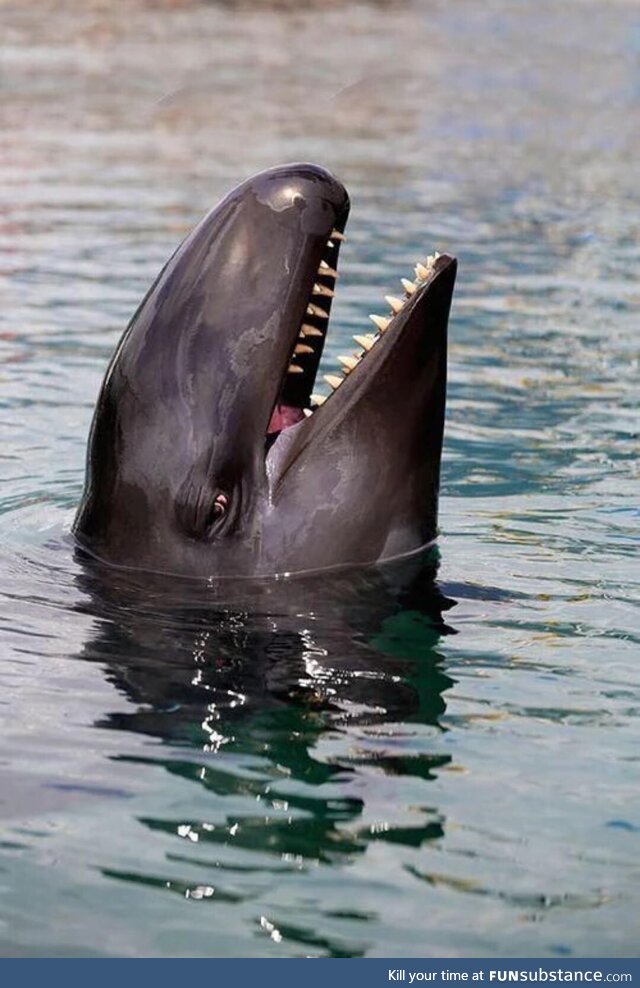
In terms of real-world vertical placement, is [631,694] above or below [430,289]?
below

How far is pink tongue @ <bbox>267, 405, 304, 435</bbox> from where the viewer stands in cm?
668

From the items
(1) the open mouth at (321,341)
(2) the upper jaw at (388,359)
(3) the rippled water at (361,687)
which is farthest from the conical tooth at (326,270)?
(3) the rippled water at (361,687)

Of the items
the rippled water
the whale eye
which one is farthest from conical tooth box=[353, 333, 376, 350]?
the rippled water

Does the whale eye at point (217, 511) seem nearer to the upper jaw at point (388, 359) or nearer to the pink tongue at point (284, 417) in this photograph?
the upper jaw at point (388, 359)

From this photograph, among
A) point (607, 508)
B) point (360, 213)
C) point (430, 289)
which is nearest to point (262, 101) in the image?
point (360, 213)

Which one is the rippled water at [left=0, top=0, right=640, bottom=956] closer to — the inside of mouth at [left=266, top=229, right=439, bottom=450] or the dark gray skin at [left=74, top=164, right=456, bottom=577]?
the dark gray skin at [left=74, top=164, right=456, bottom=577]

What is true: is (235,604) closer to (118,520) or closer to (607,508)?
(118,520)

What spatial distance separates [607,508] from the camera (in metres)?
8.26

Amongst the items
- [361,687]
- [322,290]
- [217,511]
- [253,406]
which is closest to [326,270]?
[322,290]

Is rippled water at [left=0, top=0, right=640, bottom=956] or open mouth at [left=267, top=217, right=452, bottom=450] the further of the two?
open mouth at [left=267, top=217, right=452, bottom=450]

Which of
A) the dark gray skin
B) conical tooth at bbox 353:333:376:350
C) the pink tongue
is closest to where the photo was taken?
the dark gray skin

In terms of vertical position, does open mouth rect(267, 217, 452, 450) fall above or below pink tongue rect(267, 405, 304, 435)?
above

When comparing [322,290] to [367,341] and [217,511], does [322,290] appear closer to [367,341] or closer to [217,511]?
[367,341]

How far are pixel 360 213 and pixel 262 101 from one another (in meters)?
8.03
